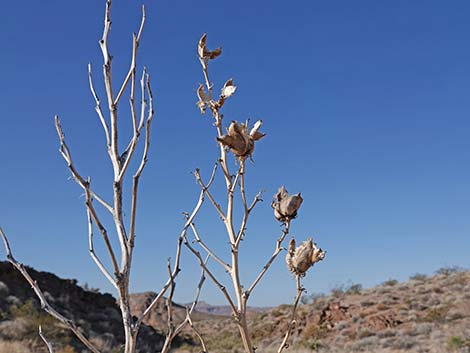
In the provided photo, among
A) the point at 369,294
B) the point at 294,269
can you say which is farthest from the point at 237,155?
the point at 369,294

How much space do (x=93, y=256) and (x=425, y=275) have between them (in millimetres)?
Answer: 33450

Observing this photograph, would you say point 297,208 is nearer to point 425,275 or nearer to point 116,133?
point 116,133

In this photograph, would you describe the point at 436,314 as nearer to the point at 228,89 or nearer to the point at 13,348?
the point at 13,348

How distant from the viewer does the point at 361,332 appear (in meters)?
19.0

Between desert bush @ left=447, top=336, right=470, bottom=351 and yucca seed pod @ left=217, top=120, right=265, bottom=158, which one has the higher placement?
yucca seed pod @ left=217, top=120, right=265, bottom=158

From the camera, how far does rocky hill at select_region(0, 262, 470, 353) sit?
1531 centimetres

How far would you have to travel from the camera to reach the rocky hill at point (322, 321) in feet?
50.2

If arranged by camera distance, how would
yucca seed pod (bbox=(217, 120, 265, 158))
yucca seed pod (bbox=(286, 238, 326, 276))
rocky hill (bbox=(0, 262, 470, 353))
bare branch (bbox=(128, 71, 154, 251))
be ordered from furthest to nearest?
rocky hill (bbox=(0, 262, 470, 353)), yucca seed pod (bbox=(286, 238, 326, 276)), yucca seed pod (bbox=(217, 120, 265, 158)), bare branch (bbox=(128, 71, 154, 251))

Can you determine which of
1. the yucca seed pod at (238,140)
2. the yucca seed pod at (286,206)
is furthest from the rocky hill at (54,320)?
the yucca seed pod at (238,140)

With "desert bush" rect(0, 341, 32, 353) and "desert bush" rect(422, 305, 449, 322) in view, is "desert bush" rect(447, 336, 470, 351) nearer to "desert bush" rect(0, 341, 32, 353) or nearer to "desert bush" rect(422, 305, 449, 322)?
"desert bush" rect(422, 305, 449, 322)

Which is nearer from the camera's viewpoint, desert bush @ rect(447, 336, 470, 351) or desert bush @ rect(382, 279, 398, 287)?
desert bush @ rect(447, 336, 470, 351)

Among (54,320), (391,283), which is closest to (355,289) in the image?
(391,283)

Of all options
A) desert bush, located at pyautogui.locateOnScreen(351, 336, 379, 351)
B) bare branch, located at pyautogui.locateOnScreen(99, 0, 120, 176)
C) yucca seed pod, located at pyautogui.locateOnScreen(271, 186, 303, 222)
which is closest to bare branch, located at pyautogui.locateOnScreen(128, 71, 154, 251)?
bare branch, located at pyautogui.locateOnScreen(99, 0, 120, 176)

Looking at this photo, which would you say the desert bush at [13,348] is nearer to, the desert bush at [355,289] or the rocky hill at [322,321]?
the rocky hill at [322,321]
